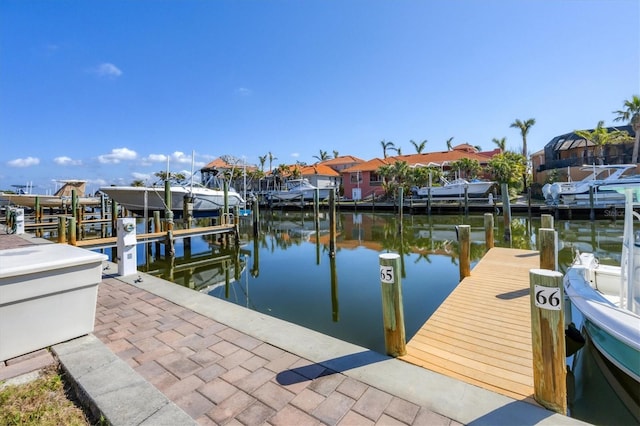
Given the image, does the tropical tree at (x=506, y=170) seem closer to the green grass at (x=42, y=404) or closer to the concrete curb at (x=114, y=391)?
the concrete curb at (x=114, y=391)

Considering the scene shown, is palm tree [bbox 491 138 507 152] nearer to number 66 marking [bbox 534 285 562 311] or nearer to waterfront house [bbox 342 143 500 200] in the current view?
waterfront house [bbox 342 143 500 200]

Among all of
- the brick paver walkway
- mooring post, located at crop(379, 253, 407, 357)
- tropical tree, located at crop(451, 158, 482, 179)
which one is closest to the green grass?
the brick paver walkway

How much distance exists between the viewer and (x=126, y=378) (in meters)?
2.69

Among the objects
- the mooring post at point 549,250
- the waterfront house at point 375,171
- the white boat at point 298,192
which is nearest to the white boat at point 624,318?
the mooring post at point 549,250

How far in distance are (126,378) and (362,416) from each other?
2.00 metres

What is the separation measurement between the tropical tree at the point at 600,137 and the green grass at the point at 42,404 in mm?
Answer: 36068

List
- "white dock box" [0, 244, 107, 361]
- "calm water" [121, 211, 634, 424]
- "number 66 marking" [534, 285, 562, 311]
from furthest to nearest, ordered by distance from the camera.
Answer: "calm water" [121, 211, 634, 424] → "white dock box" [0, 244, 107, 361] → "number 66 marking" [534, 285, 562, 311]

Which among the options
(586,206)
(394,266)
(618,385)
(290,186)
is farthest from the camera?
(290,186)

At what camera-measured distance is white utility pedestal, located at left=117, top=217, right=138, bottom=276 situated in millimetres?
6252

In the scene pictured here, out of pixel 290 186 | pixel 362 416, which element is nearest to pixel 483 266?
pixel 362 416

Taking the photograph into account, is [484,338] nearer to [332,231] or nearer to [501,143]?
[332,231]

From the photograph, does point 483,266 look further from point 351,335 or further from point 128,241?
point 128,241

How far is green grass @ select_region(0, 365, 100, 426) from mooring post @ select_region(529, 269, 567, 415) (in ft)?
11.5

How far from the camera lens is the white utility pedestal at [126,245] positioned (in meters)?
6.25
